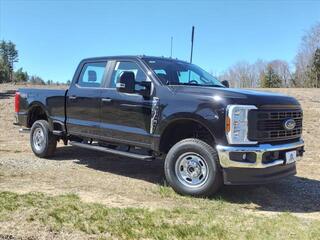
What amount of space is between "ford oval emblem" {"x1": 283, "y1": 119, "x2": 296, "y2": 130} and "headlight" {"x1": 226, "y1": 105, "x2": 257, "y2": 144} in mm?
807

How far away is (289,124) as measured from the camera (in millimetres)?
7211

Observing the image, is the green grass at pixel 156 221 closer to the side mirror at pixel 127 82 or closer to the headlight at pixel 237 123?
the headlight at pixel 237 123

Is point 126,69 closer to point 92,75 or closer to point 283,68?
point 92,75

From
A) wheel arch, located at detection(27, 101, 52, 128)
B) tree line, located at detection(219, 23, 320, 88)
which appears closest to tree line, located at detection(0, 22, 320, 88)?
tree line, located at detection(219, 23, 320, 88)

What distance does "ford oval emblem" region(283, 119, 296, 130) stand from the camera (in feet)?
23.4

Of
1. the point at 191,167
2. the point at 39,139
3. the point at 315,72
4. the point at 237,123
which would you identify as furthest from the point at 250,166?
the point at 315,72

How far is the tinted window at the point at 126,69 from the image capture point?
8109 mm

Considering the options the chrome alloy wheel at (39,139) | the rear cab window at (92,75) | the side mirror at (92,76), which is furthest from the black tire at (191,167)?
the chrome alloy wheel at (39,139)

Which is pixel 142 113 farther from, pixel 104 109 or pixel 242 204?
pixel 242 204

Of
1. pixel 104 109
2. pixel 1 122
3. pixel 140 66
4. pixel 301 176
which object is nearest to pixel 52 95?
pixel 104 109

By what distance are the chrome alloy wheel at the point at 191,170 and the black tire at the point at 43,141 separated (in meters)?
3.67

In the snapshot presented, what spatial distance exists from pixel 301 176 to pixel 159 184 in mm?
2760

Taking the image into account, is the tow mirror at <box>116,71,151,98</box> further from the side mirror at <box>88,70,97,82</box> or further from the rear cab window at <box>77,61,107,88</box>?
the side mirror at <box>88,70,97,82</box>

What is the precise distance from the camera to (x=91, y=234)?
5227 millimetres
